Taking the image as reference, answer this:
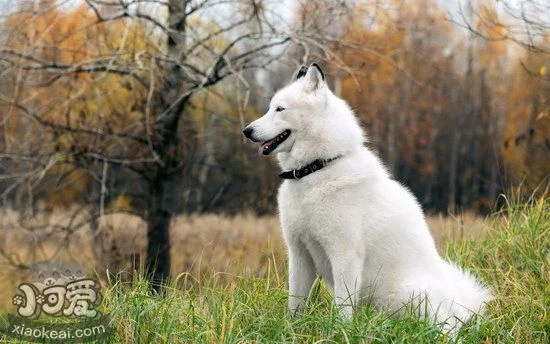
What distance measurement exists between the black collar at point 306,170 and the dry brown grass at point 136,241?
102cm

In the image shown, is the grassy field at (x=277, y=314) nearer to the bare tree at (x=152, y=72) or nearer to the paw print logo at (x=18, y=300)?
the paw print logo at (x=18, y=300)

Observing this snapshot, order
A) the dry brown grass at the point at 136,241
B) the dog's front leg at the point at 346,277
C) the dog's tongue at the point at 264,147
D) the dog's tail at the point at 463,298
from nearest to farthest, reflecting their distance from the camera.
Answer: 1. the dog's front leg at the point at 346,277
2. the dog's tail at the point at 463,298
3. the dog's tongue at the point at 264,147
4. the dry brown grass at the point at 136,241

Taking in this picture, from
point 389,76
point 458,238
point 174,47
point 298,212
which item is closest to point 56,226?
point 174,47

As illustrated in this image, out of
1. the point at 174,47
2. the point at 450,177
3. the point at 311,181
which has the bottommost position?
the point at 450,177

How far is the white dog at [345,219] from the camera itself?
4203 mm

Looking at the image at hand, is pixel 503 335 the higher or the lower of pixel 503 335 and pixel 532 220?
the lower

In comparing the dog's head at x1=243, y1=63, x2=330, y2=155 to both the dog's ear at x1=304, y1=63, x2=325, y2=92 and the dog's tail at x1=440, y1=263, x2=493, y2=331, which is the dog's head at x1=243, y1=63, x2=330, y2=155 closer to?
the dog's ear at x1=304, y1=63, x2=325, y2=92

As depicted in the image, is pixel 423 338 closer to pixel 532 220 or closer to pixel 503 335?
pixel 503 335

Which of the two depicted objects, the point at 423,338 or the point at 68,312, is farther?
the point at 68,312

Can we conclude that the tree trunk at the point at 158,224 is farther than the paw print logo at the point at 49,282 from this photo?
Yes

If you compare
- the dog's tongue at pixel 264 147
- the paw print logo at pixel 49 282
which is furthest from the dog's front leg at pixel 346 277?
the paw print logo at pixel 49 282

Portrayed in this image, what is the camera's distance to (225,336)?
3.79 m

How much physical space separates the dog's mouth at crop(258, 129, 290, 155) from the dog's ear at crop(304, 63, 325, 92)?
0.94 ft

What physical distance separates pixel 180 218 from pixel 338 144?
819cm
